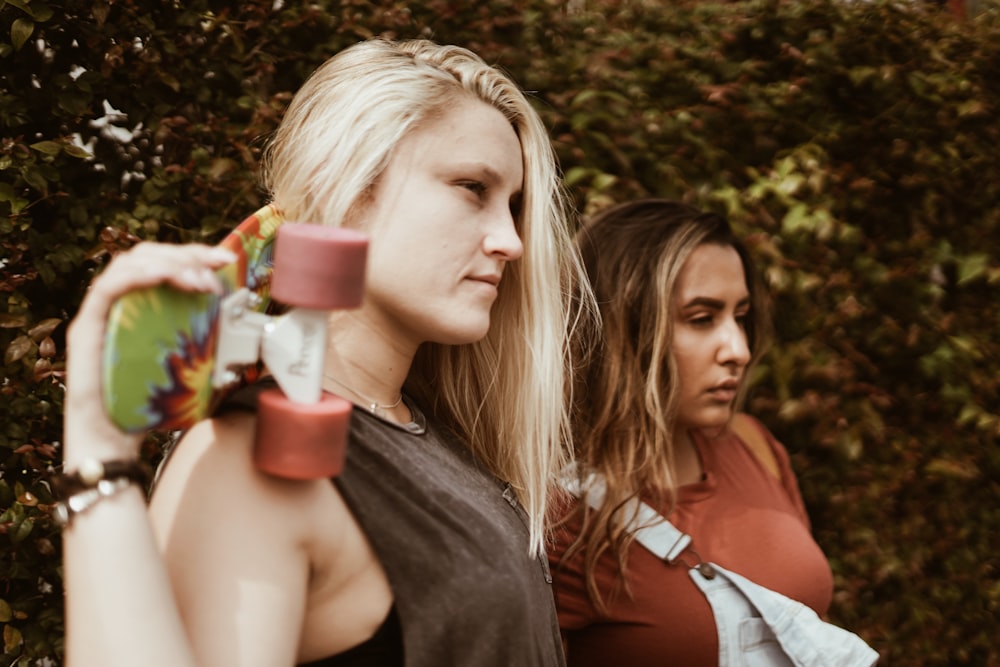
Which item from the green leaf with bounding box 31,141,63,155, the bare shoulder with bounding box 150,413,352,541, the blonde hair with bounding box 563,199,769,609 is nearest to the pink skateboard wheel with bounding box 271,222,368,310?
the bare shoulder with bounding box 150,413,352,541

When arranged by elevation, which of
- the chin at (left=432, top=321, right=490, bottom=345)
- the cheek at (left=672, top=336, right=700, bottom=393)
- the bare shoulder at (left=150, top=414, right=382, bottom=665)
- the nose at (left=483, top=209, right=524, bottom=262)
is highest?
the nose at (left=483, top=209, right=524, bottom=262)

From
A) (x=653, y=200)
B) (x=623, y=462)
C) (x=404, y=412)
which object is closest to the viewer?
(x=404, y=412)

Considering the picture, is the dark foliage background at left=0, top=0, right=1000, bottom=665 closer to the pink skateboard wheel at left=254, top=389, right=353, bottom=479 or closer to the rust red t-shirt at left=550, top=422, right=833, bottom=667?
the rust red t-shirt at left=550, top=422, right=833, bottom=667

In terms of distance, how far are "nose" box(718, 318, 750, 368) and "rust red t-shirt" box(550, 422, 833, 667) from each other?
0.88ft

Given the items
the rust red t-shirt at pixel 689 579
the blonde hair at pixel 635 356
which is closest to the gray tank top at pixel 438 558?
the rust red t-shirt at pixel 689 579

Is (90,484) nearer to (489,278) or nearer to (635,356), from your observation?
Result: (489,278)

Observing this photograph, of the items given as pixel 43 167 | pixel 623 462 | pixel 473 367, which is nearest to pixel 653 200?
pixel 623 462

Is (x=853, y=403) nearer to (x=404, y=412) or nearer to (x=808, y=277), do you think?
(x=808, y=277)

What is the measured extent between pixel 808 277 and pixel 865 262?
253 millimetres

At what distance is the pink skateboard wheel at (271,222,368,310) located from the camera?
1125 millimetres

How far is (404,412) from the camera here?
167 centimetres

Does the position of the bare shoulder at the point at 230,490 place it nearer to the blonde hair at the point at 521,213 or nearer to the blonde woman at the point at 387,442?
the blonde woman at the point at 387,442

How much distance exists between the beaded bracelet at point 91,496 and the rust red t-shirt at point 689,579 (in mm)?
1348

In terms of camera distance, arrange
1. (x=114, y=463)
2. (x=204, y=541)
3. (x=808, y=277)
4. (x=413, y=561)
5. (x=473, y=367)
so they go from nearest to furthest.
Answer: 1. (x=114, y=463)
2. (x=204, y=541)
3. (x=413, y=561)
4. (x=473, y=367)
5. (x=808, y=277)
